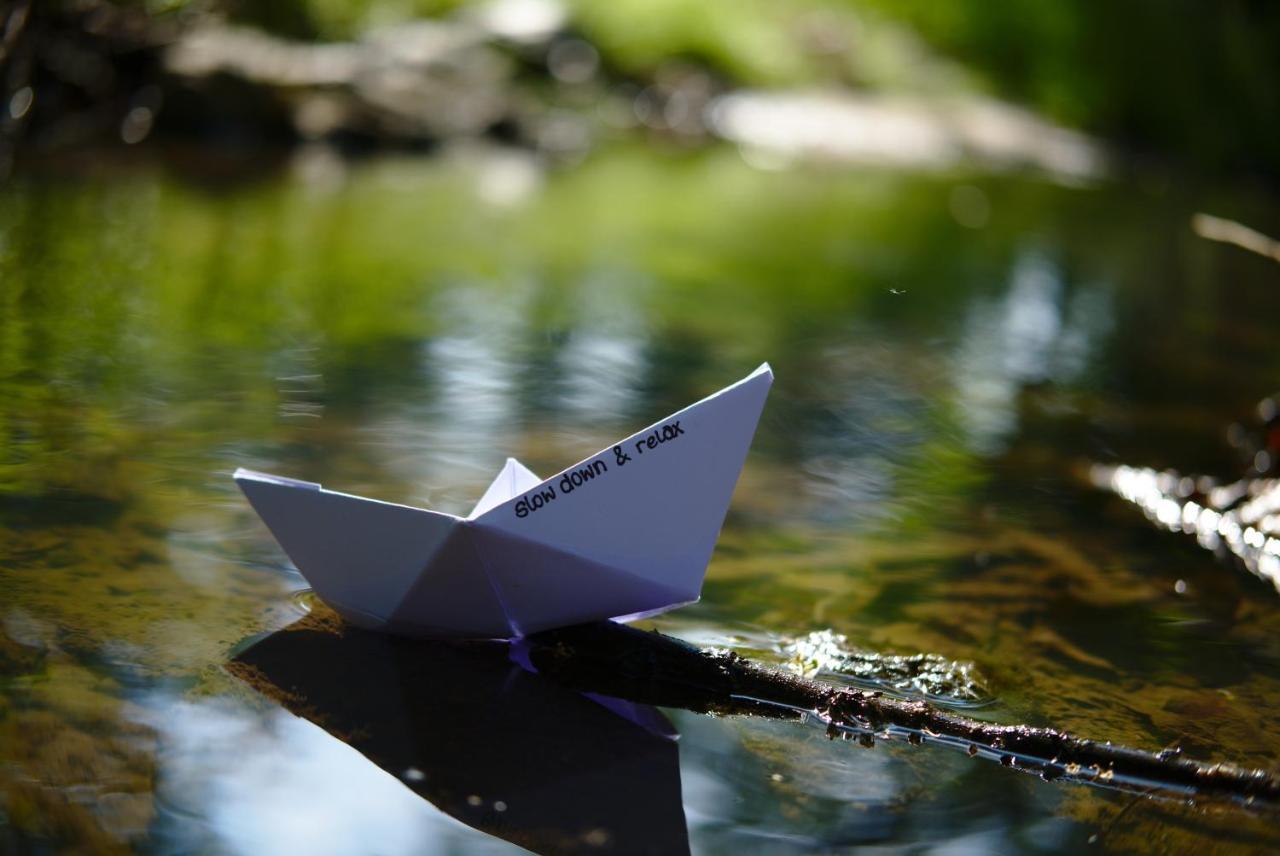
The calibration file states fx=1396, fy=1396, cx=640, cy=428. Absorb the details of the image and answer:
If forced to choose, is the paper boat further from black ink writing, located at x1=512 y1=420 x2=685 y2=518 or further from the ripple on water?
the ripple on water

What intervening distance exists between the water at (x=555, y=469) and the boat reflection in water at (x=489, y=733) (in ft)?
0.04

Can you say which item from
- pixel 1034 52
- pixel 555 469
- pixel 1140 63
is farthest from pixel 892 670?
pixel 1140 63

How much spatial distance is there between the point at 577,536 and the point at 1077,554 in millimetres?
2079

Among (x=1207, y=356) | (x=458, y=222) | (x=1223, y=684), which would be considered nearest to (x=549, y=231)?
(x=458, y=222)

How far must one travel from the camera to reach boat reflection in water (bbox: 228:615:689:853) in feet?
8.01

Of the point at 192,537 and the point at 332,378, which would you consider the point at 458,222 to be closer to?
the point at 332,378

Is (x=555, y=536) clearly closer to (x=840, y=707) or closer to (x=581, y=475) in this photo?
(x=581, y=475)

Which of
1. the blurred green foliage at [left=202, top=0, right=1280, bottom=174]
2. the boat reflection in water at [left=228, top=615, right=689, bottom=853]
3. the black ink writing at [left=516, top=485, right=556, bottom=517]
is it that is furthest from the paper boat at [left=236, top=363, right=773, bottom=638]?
the blurred green foliage at [left=202, top=0, right=1280, bottom=174]

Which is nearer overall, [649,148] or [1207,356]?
[1207,356]

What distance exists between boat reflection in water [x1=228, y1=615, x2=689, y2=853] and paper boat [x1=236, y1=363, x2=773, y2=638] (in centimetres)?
13

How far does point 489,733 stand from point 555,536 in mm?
415

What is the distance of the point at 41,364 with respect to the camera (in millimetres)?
5129

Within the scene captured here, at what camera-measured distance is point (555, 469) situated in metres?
4.58

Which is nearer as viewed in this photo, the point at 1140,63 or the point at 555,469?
the point at 555,469
